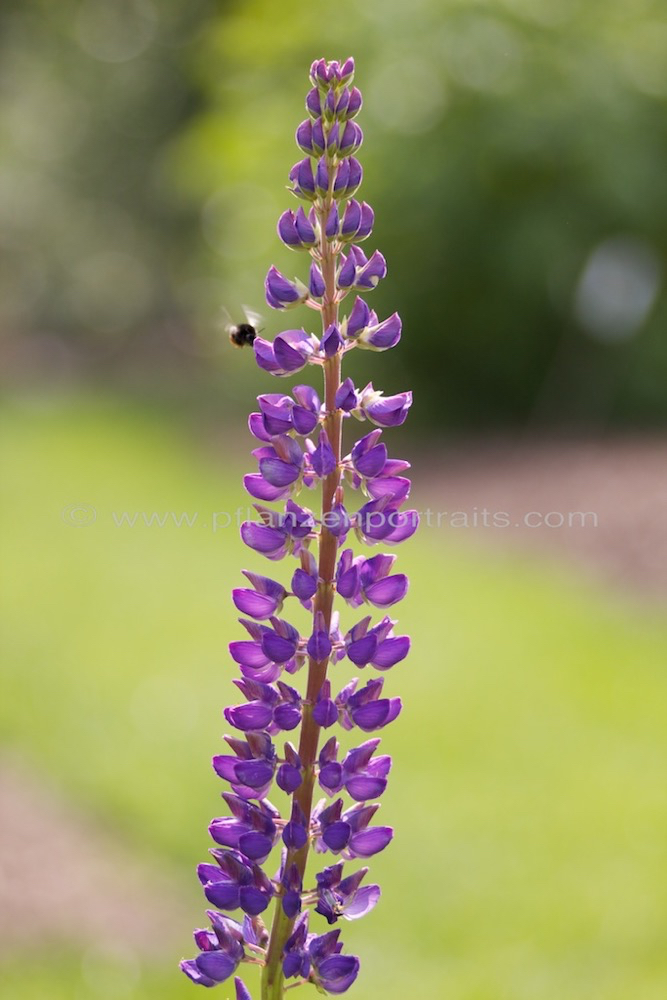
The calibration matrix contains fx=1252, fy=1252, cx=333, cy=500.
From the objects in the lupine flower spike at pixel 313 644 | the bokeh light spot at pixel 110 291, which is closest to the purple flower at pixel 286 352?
the lupine flower spike at pixel 313 644

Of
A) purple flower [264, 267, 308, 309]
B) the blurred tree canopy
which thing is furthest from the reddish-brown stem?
the blurred tree canopy

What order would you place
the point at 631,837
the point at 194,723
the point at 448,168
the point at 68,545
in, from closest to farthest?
the point at 631,837, the point at 194,723, the point at 68,545, the point at 448,168

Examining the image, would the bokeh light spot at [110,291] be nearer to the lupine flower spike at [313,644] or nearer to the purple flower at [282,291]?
the purple flower at [282,291]

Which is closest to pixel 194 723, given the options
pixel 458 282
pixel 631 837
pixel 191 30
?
pixel 631 837

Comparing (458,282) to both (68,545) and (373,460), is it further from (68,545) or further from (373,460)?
(373,460)

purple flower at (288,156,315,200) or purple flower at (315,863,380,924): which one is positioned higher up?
purple flower at (288,156,315,200)

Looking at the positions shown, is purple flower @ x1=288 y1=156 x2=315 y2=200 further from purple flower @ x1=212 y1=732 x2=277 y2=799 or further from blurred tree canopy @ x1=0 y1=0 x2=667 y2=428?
blurred tree canopy @ x1=0 y1=0 x2=667 y2=428
